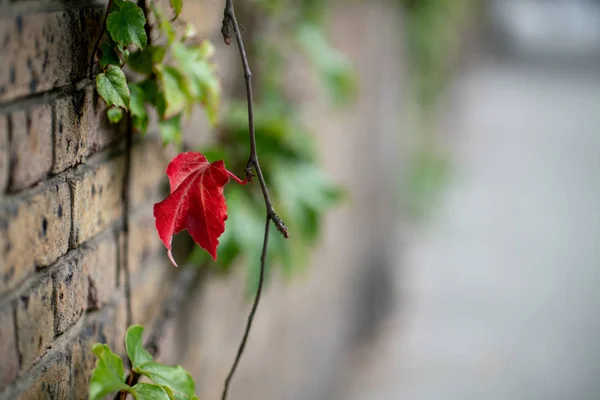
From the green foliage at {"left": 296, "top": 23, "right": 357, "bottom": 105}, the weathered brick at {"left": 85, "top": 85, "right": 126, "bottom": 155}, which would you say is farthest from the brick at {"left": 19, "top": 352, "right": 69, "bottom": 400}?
the green foliage at {"left": 296, "top": 23, "right": 357, "bottom": 105}

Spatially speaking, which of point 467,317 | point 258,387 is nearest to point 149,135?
point 258,387

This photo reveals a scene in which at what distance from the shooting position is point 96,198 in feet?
2.47

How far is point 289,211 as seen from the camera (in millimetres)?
1318

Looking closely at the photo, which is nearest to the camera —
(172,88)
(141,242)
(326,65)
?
(172,88)

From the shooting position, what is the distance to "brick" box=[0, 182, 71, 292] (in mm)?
538

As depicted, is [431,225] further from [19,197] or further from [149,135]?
[19,197]

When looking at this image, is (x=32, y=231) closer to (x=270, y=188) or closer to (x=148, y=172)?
(x=148, y=172)

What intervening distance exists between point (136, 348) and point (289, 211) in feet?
2.16

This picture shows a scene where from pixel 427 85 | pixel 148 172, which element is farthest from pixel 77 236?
pixel 427 85

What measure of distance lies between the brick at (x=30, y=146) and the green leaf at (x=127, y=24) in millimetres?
104

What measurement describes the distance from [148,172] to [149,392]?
412 mm

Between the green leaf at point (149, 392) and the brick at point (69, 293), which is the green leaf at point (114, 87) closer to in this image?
the brick at point (69, 293)

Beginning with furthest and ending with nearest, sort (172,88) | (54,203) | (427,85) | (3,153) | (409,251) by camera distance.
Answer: (409,251) < (427,85) < (172,88) < (54,203) < (3,153)

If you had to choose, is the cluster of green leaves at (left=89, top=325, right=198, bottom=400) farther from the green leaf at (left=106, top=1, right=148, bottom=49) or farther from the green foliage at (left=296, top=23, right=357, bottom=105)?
the green foliage at (left=296, top=23, right=357, bottom=105)
